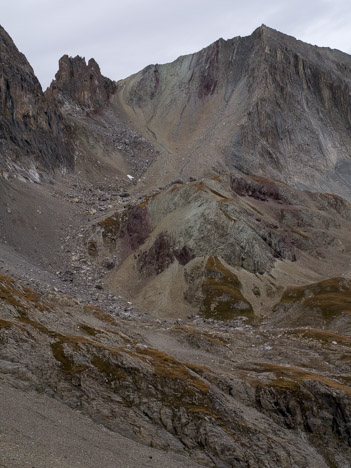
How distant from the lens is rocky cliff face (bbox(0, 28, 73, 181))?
449 ft

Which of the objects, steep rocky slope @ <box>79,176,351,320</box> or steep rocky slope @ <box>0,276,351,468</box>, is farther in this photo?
steep rocky slope @ <box>79,176,351,320</box>

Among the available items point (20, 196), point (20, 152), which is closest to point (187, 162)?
point (20, 152)

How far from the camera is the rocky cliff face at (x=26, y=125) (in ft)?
449

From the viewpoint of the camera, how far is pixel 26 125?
15025cm

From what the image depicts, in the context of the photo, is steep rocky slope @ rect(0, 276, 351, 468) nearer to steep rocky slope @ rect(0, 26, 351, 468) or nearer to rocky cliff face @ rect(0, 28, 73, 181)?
steep rocky slope @ rect(0, 26, 351, 468)

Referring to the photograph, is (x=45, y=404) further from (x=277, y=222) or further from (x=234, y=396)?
(x=277, y=222)

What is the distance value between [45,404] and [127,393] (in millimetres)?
8495

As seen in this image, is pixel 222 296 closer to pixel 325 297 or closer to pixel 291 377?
pixel 325 297

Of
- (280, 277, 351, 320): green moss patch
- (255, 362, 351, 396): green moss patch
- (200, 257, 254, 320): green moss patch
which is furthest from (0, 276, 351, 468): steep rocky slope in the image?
(200, 257, 254, 320): green moss patch

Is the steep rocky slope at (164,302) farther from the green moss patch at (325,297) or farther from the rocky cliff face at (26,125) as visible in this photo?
the rocky cliff face at (26,125)

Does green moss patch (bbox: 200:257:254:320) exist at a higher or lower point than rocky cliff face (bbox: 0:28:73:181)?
lower

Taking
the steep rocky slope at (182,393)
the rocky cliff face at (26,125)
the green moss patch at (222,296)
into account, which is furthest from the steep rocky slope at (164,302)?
the rocky cliff face at (26,125)

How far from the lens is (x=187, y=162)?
637 ft

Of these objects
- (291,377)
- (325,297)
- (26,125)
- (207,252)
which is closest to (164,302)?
(207,252)
